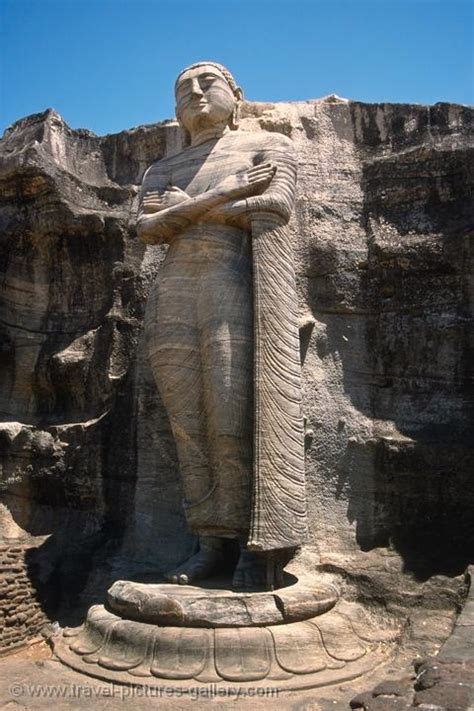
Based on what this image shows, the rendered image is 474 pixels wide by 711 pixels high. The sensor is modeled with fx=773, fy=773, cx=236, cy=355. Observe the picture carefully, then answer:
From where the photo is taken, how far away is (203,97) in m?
6.01

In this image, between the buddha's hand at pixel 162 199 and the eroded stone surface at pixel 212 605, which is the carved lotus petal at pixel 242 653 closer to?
the eroded stone surface at pixel 212 605

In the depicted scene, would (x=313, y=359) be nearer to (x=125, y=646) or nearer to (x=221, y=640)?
(x=221, y=640)

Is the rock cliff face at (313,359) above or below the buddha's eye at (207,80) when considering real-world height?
below

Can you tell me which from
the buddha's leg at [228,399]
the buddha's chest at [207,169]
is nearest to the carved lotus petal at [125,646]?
the buddha's leg at [228,399]

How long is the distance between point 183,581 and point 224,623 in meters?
0.55

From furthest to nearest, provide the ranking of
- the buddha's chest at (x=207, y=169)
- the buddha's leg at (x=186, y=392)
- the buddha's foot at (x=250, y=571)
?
the buddha's chest at (x=207, y=169)
the buddha's leg at (x=186, y=392)
the buddha's foot at (x=250, y=571)

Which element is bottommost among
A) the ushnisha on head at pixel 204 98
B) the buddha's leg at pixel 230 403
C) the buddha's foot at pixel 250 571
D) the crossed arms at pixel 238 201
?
the buddha's foot at pixel 250 571

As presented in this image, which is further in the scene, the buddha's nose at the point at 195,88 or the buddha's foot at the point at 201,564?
the buddha's nose at the point at 195,88

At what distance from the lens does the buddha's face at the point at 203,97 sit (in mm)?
6004

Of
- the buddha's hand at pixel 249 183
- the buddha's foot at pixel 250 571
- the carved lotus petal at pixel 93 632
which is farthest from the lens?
the buddha's hand at pixel 249 183

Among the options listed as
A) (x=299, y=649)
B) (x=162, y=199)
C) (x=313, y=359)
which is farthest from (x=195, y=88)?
(x=299, y=649)

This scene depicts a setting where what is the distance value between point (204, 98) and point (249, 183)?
0.90 metres

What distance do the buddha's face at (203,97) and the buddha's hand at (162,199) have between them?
0.59 meters

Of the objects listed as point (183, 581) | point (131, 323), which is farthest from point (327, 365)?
point (183, 581)
